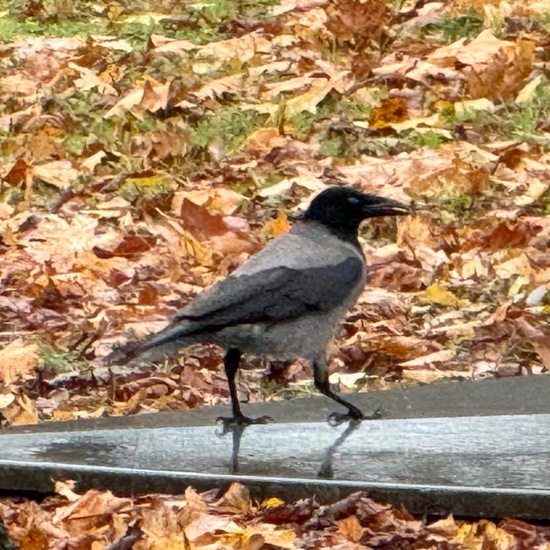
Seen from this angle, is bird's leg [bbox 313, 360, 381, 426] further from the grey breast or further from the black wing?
the black wing

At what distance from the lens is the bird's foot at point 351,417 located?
200 inches

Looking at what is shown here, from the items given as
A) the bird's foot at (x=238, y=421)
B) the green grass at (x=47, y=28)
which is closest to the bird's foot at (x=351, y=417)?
the bird's foot at (x=238, y=421)

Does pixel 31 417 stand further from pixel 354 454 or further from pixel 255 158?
pixel 255 158

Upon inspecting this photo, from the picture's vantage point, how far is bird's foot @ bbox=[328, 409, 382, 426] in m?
5.09

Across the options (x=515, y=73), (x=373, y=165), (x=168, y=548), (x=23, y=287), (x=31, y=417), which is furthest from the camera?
(x=515, y=73)

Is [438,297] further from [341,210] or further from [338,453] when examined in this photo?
[338,453]

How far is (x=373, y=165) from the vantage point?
8.12 m

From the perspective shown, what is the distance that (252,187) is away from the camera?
8109mm

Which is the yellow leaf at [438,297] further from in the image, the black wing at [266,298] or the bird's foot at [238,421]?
the bird's foot at [238,421]

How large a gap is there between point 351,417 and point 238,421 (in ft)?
1.12

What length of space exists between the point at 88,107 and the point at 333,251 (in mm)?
4423

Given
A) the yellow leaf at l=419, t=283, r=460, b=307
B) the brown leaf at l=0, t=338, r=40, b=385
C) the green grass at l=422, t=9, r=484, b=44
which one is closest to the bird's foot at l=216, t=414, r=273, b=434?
the brown leaf at l=0, t=338, r=40, b=385

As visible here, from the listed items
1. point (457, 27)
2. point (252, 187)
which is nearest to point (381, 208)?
point (252, 187)

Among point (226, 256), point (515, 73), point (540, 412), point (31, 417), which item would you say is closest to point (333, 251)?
point (540, 412)
